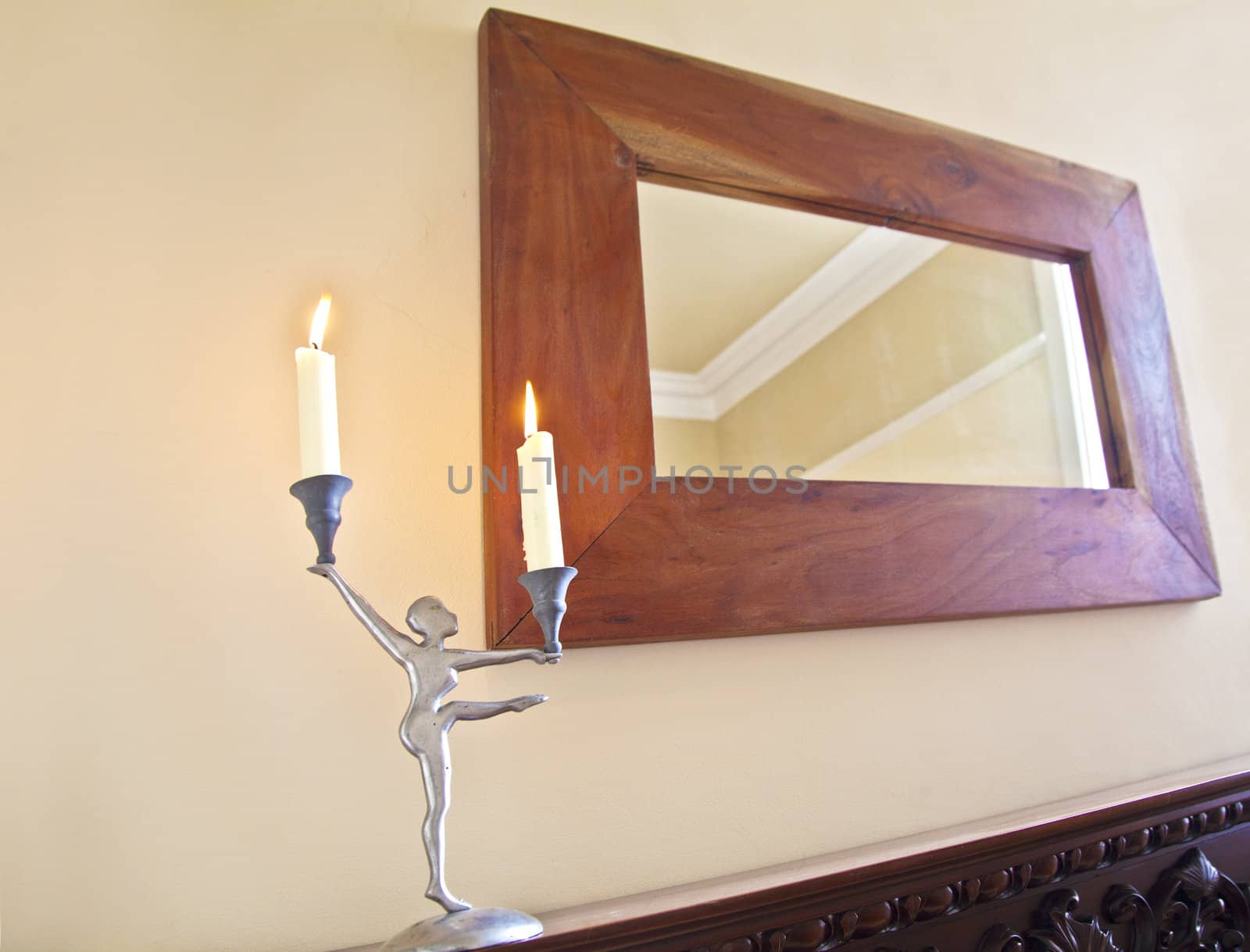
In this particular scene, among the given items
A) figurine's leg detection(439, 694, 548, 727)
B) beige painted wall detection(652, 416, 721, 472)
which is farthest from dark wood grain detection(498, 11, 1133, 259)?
figurine's leg detection(439, 694, 548, 727)

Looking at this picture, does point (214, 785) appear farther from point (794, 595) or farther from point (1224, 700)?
point (1224, 700)

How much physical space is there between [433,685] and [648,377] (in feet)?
1.14

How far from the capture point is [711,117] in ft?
2.99

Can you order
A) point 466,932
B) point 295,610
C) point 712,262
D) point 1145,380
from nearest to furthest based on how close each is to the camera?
point 466,932 → point 295,610 → point 712,262 → point 1145,380

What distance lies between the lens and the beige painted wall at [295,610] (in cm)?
61

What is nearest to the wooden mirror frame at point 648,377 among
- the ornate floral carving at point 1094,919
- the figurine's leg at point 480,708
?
the figurine's leg at point 480,708

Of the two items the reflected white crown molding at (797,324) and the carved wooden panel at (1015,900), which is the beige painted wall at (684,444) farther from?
the carved wooden panel at (1015,900)

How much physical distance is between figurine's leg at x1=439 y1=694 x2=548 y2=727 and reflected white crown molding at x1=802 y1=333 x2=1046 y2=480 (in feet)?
1.28

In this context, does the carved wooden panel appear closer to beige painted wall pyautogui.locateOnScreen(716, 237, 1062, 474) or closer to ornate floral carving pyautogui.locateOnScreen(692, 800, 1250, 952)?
ornate floral carving pyautogui.locateOnScreen(692, 800, 1250, 952)

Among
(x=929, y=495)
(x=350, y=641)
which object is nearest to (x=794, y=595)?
(x=929, y=495)

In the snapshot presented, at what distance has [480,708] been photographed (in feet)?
1.96

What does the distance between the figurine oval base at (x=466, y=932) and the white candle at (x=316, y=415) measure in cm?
27

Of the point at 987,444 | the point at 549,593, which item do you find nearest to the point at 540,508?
the point at 549,593

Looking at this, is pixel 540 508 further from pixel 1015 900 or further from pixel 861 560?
pixel 1015 900
